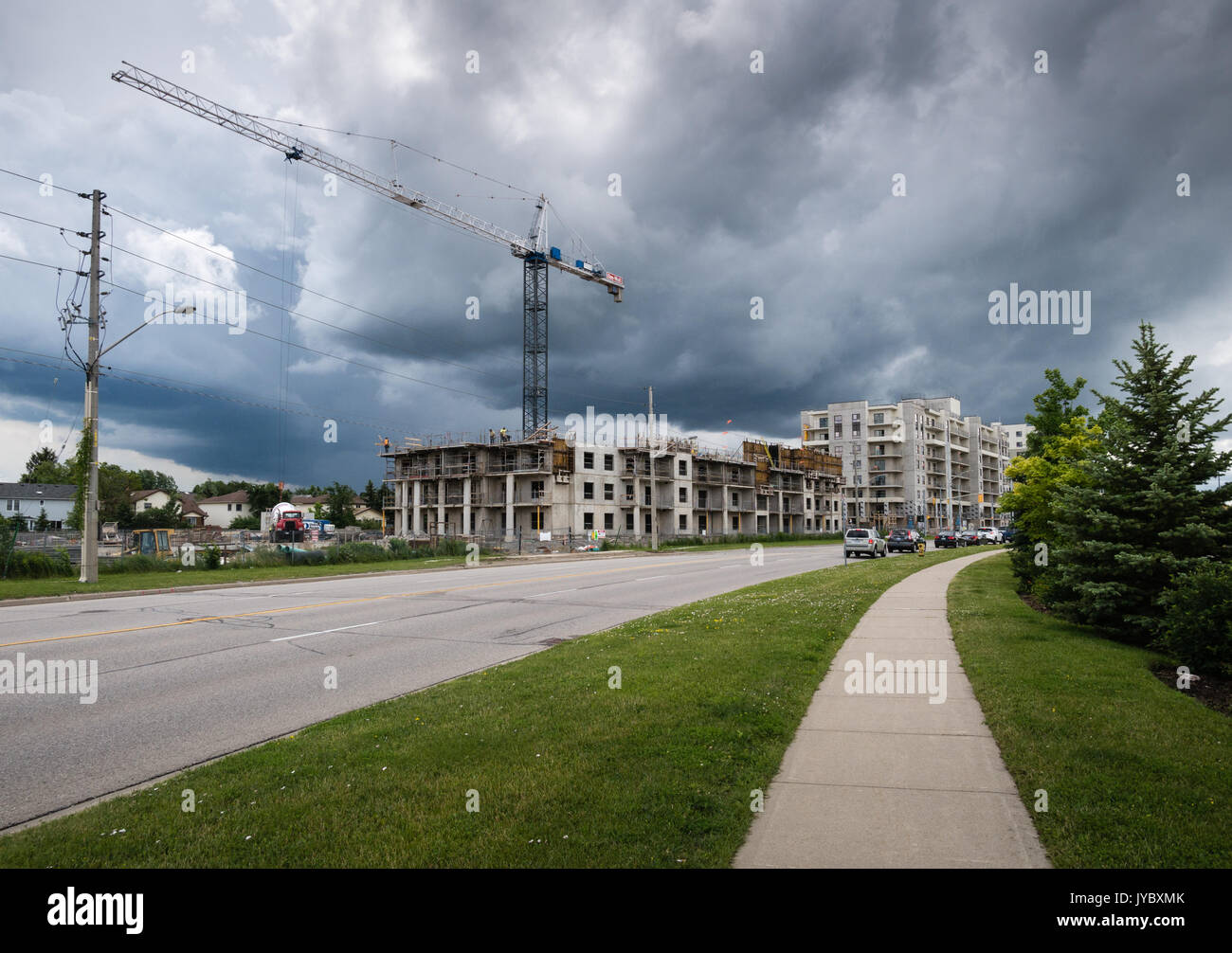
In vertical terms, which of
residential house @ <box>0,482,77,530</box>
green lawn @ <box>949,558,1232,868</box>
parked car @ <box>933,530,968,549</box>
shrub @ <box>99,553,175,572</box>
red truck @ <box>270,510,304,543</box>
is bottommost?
parked car @ <box>933,530,968,549</box>

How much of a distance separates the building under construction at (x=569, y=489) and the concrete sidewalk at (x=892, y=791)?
50091mm

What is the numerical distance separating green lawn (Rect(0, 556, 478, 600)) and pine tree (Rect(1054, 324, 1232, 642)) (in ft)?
79.4

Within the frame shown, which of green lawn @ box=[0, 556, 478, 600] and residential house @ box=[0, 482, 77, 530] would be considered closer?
green lawn @ box=[0, 556, 478, 600]

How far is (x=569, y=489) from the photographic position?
67812mm

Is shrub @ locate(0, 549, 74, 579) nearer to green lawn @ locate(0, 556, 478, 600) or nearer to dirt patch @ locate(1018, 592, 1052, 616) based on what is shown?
green lawn @ locate(0, 556, 478, 600)

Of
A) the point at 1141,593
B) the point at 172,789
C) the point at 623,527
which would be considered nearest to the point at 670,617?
the point at 1141,593

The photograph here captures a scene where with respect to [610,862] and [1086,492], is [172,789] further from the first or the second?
[1086,492]

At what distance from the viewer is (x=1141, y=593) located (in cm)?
1086

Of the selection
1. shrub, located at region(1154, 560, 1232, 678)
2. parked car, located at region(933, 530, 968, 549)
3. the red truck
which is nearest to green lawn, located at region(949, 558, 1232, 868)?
shrub, located at region(1154, 560, 1232, 678)

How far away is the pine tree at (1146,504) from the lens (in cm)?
1066

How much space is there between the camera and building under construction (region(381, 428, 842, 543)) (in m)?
67.6

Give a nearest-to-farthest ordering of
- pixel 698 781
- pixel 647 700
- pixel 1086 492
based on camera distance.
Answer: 1. pixel 698 781
2. pixel 647 700
3. pixel 1086 492
